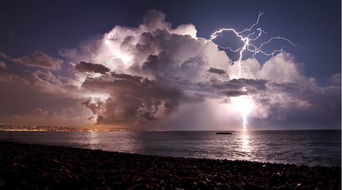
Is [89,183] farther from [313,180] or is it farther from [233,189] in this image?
[313,180]

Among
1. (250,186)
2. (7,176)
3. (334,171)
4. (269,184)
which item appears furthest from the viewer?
(334,171)

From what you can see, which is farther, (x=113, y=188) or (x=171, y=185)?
(x=171, y=185)

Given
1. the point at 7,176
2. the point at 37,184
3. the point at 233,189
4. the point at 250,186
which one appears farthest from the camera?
the point at 250,186

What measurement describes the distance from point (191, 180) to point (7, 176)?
7636mm

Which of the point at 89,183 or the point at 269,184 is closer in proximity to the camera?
the point at 89,183

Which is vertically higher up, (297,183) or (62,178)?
(62,178)

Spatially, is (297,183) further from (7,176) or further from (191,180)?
(7,176)

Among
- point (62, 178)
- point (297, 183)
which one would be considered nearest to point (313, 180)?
point (297, 183)

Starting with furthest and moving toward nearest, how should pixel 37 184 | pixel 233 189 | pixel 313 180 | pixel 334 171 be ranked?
pixel 334 171
pixel 313 180
pixel 233 189
pixel 37 184

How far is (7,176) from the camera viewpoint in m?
9.29

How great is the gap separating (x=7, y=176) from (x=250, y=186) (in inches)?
396

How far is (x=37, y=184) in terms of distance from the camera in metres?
A: 8.53

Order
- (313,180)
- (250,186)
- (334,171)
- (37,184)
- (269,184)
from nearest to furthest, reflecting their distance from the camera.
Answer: (37,184) < (250,186) < (269,184) < (313,180) < (334,171)

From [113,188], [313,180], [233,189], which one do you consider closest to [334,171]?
[313,180]
